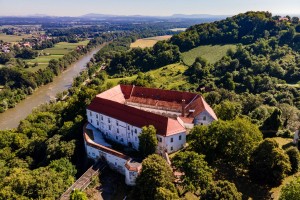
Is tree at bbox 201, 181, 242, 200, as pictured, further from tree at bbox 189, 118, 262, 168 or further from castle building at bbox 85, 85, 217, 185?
castle building at bbox 85, 85, 217, 185

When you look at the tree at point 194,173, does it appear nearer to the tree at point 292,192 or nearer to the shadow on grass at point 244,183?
the shadow on grass at point 244,183

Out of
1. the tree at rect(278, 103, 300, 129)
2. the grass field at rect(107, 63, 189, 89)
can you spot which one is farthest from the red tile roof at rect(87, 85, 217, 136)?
the grass field at rect(107, 63, 189, 89)

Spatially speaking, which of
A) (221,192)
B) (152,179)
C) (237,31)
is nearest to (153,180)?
(152,179)

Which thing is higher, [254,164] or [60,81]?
[254,164]

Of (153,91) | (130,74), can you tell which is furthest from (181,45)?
(153,91)

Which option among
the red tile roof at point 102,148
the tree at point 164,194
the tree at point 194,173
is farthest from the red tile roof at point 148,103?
the tree at point 164,194

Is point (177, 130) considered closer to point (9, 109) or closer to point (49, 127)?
point (49, 127)
